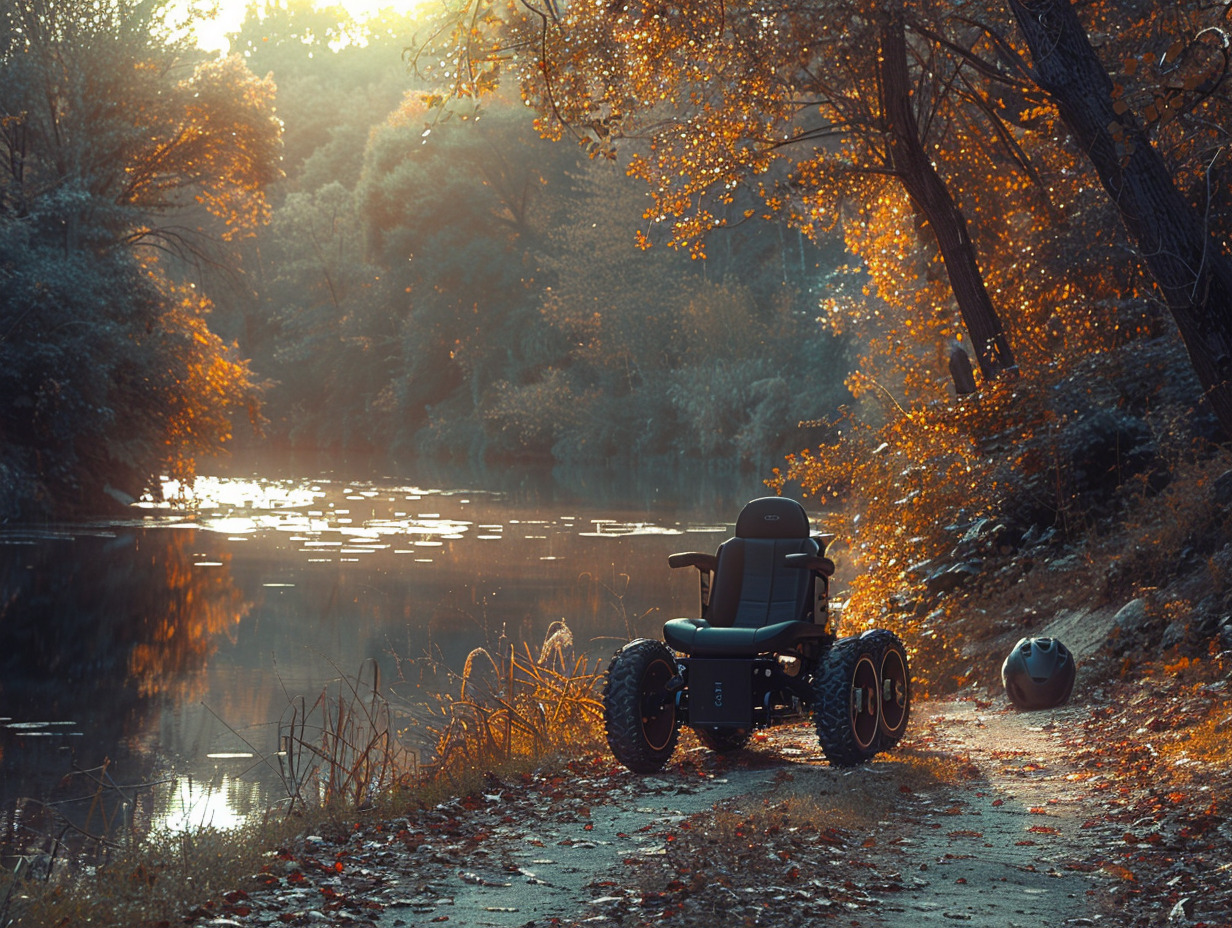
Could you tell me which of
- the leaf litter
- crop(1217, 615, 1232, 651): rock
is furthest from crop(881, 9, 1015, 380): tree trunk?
the leaf litter

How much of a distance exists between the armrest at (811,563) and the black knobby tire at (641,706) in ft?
3.03

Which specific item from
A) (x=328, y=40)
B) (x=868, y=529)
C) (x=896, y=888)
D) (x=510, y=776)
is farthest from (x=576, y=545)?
(x=328, y=40)

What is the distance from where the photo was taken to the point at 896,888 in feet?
18.4

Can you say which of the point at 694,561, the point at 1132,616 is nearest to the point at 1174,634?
the point at 1132,616

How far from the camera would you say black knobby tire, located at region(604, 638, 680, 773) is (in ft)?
26.2

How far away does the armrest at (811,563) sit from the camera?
834cm

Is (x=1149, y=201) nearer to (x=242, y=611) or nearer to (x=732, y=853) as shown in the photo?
(x=732, y=853)

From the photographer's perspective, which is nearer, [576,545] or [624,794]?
[624,794]

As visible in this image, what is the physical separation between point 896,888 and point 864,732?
8.94 feet

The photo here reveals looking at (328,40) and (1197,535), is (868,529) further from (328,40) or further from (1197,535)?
(328,40)

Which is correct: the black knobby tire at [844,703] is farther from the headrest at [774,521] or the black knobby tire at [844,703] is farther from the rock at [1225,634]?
the rock at [1225,634]

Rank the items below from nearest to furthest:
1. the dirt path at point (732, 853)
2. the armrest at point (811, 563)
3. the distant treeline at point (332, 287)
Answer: the dirt path at point (732, 853) → the armrest at point (811, 563) → the distant treeline at point (332, 287)

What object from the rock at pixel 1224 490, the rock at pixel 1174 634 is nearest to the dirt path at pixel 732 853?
the rock at pixel 1174 634

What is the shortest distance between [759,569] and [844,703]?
1.37 meters
